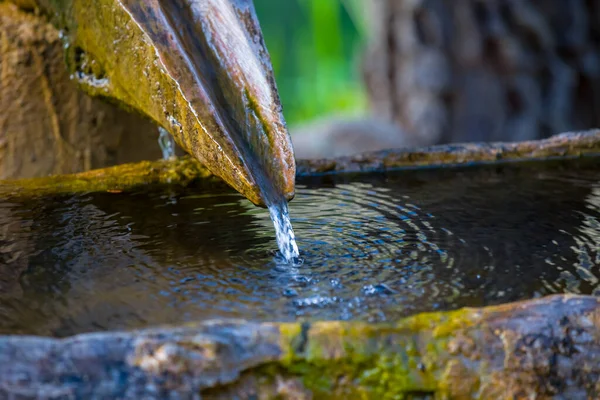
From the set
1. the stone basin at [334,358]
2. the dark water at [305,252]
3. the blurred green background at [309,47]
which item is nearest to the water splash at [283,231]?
the dark water at [305,252]

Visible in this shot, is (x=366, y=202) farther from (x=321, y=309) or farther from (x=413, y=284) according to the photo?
(x=321, y=309)

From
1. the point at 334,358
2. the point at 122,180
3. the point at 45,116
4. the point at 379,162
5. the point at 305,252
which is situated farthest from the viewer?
the point at 45,116

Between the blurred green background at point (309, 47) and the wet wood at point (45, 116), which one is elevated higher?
the blurred green background at point (309, 47)

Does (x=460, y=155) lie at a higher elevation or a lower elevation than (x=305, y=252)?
higher

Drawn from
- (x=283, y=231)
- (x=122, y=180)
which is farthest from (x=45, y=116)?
(x=283, y=231)

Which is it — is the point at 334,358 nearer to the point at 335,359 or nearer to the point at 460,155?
the point at 335,359

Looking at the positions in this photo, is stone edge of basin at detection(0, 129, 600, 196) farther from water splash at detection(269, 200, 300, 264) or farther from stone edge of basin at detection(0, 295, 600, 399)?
stone edge of basin at detection(0, 295, 600, 399)

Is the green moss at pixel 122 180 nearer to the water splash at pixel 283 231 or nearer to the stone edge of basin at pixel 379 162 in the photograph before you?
the stone edge of basin at pixel 379 162
